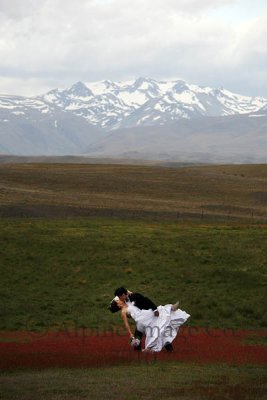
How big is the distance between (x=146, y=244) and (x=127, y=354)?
25270 millimetres

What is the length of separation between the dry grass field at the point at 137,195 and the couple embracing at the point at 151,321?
4462 centimetres

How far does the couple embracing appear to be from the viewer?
69.2 feet

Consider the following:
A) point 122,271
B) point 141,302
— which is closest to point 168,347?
point 141,302

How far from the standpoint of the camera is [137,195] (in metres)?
98.8

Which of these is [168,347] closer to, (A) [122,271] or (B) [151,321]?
(B) [151,321]

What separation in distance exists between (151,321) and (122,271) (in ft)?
62.4

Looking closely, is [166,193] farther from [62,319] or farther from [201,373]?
[201,373]

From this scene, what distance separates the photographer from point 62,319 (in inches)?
1182

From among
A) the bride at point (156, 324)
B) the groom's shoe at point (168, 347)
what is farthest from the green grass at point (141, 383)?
the groom's shoe at point (168, 347)

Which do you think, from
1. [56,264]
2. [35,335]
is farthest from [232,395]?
[56,264]

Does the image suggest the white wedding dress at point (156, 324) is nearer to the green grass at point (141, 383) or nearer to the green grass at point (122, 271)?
the green grass at point (141, 383)

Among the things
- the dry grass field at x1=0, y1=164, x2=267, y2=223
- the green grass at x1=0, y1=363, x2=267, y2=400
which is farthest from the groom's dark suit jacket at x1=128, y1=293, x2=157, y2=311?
the dry grass field at x1=0, y1=164, x2=267, y2=223

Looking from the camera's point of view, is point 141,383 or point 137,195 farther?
point 137,195

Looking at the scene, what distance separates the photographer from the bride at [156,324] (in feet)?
69.1
